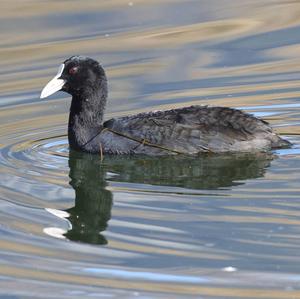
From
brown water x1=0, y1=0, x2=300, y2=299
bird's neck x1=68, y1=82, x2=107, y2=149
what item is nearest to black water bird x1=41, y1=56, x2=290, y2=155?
bird's neck x1=68, y1=82, x2=107, y2=149

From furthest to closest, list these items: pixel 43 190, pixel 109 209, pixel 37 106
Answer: pixel 37 106 → pixel 43 190 → pixel 109 209

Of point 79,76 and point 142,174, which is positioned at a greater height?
point 79,76

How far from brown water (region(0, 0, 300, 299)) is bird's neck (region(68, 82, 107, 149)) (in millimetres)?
197

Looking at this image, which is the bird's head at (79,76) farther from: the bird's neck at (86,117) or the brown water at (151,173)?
the brown water at (151,173)

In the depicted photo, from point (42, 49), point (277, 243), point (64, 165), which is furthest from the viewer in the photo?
point (42, 49)

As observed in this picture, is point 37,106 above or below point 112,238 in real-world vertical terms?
above

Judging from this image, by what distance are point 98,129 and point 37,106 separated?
183 centimetres

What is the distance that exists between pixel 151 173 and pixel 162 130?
60 centimetres

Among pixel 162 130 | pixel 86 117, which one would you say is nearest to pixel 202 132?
pixel 162 130

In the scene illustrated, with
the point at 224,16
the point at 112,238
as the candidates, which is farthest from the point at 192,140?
the point at 224,16

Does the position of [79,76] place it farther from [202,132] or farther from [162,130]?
[202,132]

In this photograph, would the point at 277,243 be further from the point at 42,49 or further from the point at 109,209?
the point at 42,49

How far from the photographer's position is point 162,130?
9570 mm

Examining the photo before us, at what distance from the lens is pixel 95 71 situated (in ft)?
33.1
